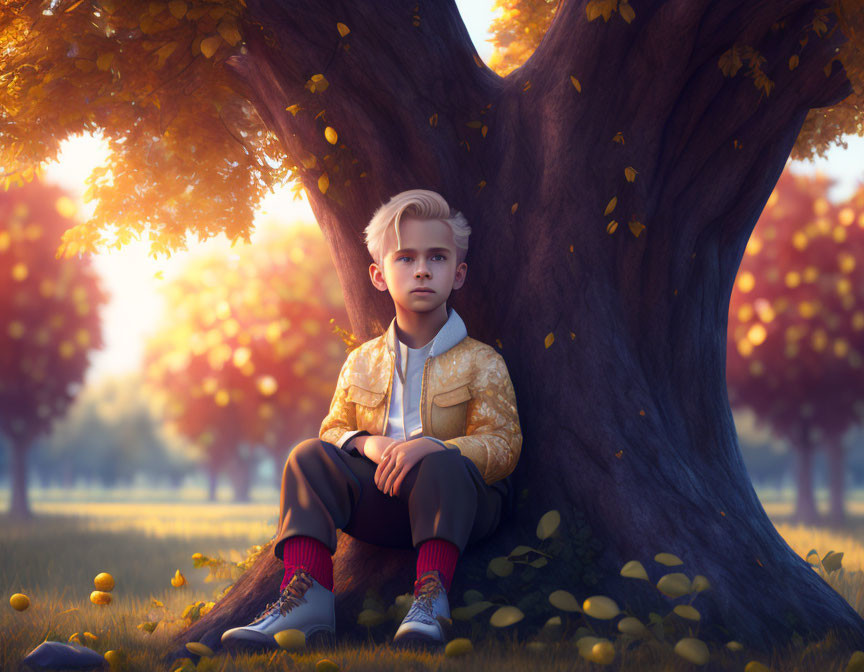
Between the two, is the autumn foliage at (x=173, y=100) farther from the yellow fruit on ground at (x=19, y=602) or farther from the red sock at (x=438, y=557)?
the yellow fruit on ground at (x=19, y=602)

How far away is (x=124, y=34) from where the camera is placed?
15.8 ft

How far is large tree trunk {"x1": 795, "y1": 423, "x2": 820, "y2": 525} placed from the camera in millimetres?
17656

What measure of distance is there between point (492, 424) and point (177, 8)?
2.74 metres

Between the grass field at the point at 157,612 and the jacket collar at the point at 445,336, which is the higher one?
the jacket collar at the point at 445,336

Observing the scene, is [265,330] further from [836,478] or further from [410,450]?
[410,450]

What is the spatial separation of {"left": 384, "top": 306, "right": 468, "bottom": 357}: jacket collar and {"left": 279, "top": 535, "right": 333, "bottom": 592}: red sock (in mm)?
1099

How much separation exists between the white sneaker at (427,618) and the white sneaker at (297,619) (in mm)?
380

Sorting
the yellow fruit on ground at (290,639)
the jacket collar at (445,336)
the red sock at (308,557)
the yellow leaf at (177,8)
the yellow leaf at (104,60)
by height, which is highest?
the yellow leaf at (177,8)

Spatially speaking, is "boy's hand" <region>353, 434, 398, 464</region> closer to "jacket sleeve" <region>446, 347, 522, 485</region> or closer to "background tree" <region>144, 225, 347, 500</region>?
"jacket sleeve" <region>446, 347, 522, 485</region>

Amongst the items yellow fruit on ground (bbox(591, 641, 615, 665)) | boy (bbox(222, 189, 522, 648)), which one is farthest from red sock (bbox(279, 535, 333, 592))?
yellow fruit on ground (bbox(591, 641, 615, 665))

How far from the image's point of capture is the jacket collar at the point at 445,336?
4.03m

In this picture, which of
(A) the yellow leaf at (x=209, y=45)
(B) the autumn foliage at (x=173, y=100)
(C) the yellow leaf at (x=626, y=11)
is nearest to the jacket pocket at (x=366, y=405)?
(B) the autumn foliage at (x=173, y=100)

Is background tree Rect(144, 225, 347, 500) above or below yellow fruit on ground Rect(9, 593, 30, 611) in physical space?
above

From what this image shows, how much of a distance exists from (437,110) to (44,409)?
666 inches
